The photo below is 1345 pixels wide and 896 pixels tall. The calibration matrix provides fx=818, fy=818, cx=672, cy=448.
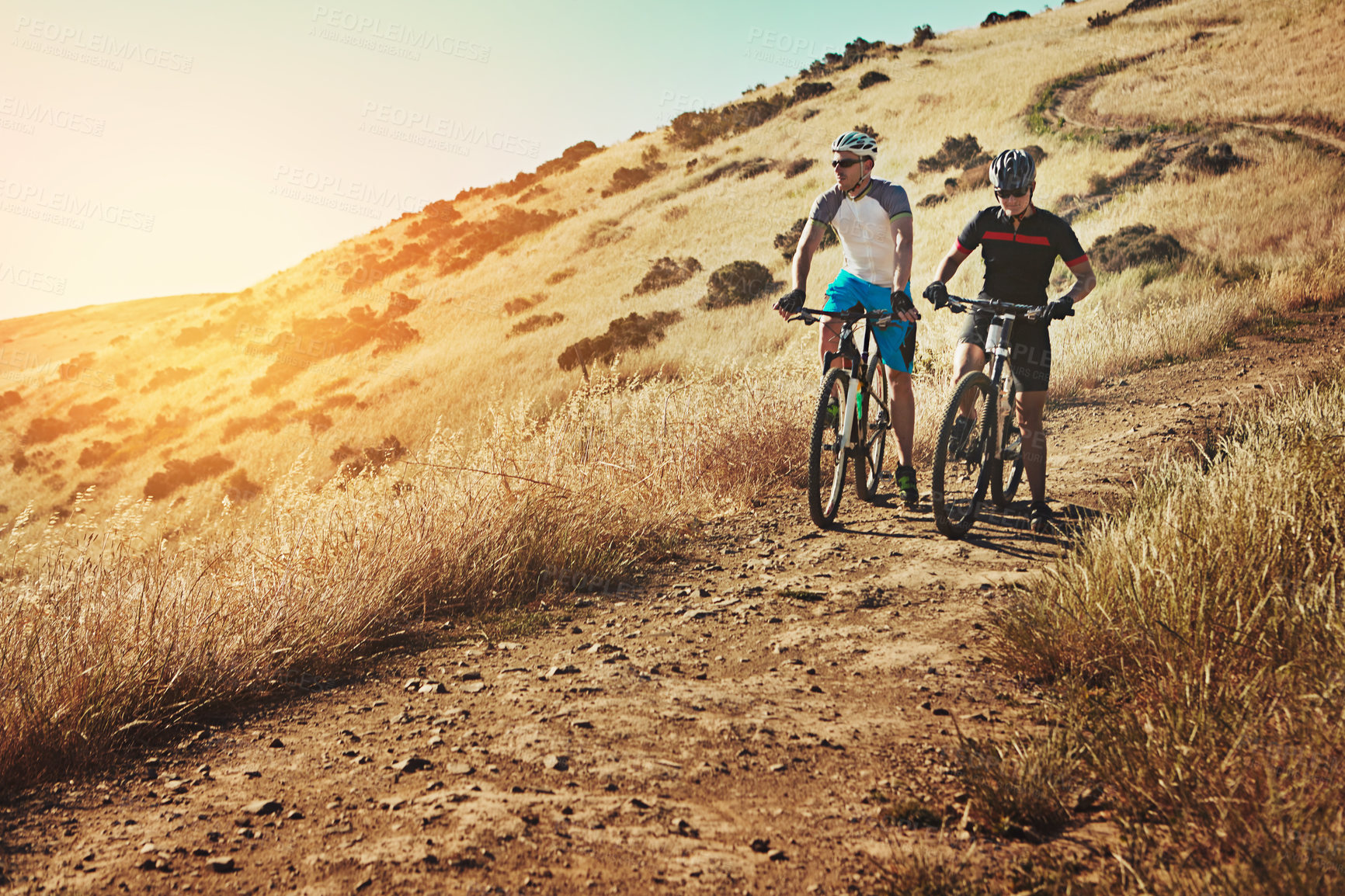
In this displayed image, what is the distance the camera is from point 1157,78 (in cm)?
3195

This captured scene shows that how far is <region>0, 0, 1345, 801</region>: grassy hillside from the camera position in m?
3.98

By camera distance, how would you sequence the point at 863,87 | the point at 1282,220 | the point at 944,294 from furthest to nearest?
the point at 863,87 → the point at 1282,220 → the point at 944,294

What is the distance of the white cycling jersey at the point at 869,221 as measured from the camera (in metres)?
5.21

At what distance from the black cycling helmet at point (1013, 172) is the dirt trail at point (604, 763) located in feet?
7.00

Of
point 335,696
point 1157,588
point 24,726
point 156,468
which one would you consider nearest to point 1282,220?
point 1157,588

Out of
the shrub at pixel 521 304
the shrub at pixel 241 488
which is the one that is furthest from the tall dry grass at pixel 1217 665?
the shrub at pixel 521 304

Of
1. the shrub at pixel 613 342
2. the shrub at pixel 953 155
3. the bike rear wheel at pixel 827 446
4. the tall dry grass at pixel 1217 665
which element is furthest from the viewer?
the shrub at pixel 953 155

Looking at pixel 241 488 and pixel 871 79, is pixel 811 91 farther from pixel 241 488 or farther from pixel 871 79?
pixel 241 488

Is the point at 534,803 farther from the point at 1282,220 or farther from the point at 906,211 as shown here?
the point at 1282,220

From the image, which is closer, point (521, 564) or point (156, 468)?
point (521, 564)

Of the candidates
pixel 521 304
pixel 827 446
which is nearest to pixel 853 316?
pixel 827 446

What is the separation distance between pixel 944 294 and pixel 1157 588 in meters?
2.44

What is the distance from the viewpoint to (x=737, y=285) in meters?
23.9

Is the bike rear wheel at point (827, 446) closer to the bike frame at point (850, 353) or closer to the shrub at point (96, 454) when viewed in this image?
the bike frame at point (850, 353)
